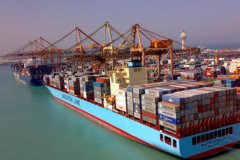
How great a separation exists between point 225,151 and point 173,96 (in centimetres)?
656

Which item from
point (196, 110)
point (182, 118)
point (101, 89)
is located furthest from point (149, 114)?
point (101, 89)

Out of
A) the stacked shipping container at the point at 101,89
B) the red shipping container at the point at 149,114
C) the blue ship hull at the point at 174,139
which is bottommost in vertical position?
the blue ship hull at the point at 174,139

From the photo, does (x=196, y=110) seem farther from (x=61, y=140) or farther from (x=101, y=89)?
(x=101, y=89)

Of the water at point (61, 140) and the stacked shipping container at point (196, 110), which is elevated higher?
the stacked shipping container at point (196, 110)

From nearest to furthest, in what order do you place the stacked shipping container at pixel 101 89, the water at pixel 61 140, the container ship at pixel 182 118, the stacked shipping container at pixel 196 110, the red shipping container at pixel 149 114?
the stacked shipping container at pixel 196 110 < the container ship at pixel 182 118 < the red shipping container at pixel 149 114 < the water at pixel 61 140 < the stacked shipping container at pixel 101 89

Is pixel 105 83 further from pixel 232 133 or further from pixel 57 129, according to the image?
pixel 232 133

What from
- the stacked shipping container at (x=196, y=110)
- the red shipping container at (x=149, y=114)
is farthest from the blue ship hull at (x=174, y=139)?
the red shipping container at (x=149, y=114)

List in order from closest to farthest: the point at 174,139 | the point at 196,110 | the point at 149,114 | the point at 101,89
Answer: the point at 174,139 → the point at 196,110 → the point at 149,114 → the point at 101,89

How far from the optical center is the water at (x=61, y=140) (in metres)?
22.3

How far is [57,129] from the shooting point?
3036 centimetres

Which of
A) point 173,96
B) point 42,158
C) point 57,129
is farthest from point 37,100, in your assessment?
point 173,96

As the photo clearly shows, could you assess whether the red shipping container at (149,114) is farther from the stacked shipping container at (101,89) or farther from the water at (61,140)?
the stacked shipping container at (101,89)

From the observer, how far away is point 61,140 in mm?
26438

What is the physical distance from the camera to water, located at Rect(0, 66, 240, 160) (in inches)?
880
